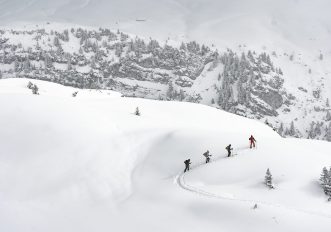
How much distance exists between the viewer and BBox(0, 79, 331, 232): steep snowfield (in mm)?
40062

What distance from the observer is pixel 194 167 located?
163 ft

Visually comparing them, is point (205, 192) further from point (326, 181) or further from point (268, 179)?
point (326, 181)

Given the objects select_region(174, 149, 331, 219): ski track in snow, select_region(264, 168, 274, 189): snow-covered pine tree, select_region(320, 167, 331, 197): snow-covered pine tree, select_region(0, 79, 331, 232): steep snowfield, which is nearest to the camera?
select_region(174, 149, 331, 219): ski track in snow

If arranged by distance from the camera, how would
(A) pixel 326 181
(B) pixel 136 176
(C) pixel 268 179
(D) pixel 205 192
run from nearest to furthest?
(A) pixel 326 181 < (C) pixel 268 179 < (D) pixel 205 192 < (B) pixel 136 176

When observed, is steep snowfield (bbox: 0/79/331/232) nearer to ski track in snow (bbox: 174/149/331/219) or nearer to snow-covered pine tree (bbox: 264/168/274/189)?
ski track in snow (bbox: 174/149/331/219)

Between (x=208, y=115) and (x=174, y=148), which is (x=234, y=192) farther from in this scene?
(x=208, y=115)

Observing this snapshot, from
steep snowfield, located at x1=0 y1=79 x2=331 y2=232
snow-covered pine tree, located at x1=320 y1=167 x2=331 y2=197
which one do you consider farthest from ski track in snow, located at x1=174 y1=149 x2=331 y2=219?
snow-covered pine tree, located at x1=320 y1=167 x2=331 y2=197

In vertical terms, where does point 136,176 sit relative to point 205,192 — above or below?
below

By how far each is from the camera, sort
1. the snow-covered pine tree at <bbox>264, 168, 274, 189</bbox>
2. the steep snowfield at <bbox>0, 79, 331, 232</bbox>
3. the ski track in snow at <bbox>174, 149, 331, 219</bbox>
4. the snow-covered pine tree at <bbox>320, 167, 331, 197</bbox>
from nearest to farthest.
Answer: the ski track in snow at <bbox>174, 149, 331, 219</bbox> < the steep snowfield at <bbox>0, 79, 331, 232</bbox> < the snow-covered pine tree at <bbox>320, 167, 331, 197</bbox> < the snow-covered pine tree at <bbox>264, 168, 274, 189</bbox>

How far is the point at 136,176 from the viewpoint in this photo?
49.9 m

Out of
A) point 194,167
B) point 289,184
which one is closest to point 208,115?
point 194,167

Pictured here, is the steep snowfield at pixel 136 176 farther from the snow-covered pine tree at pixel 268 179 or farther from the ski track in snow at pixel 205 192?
the snow-covered pine tree at pixel 268 179

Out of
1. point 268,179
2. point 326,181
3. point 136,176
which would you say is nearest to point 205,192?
point 268,179

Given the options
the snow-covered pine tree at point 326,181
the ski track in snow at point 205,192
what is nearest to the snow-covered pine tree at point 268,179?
the ski track in snow at point 205,192
